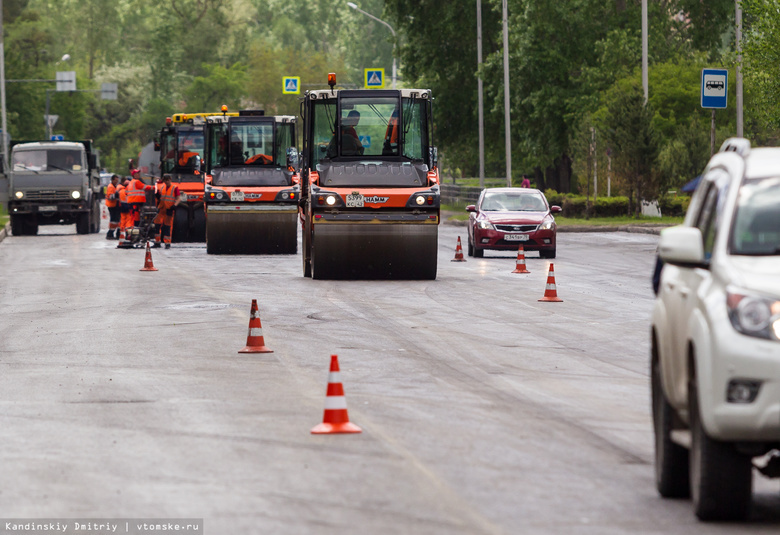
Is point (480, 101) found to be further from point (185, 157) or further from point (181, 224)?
point (181, 224)

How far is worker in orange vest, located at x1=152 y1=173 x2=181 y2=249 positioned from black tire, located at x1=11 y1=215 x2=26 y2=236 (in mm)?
9556

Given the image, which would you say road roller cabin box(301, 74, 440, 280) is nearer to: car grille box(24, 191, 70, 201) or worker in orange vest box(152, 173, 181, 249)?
worker in orange vest box(152, 173, 181, 249)

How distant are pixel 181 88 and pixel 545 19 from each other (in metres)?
79.7

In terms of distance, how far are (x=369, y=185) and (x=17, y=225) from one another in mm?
24426

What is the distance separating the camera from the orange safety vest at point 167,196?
115 ft

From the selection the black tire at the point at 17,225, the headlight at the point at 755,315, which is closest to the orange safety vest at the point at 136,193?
the black tire at the point at 17,225

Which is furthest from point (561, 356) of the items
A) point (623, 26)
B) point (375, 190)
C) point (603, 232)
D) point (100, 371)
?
point (623, 26)

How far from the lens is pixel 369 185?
78.9 feet

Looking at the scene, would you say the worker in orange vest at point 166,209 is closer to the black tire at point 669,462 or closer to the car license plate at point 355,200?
the car license plate at point 355,200

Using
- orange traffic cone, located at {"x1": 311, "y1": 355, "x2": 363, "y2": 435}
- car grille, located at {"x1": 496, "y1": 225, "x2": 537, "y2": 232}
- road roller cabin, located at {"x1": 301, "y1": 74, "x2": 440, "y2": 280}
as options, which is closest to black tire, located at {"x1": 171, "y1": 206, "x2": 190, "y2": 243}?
car grille, located at {"x1": 496, "y1": 225, "x2": 537, "y2": 232}

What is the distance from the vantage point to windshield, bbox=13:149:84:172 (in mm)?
44969

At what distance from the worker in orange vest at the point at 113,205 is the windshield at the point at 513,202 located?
11.4m

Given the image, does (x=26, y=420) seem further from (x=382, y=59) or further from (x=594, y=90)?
(x=382, y=59)

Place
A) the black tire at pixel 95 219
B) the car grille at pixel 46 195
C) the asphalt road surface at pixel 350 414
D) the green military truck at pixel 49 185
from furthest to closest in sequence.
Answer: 1. the black tire at pixel 95 219
2. the green military truck at pixel 49 185
3. the car grille at pixel 46 195
4. the asphalt road surface at pixel 350 414
